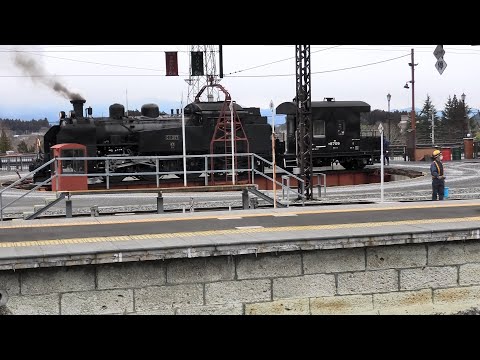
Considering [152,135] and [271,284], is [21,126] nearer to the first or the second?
[152,135]

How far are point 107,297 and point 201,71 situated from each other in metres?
18.1

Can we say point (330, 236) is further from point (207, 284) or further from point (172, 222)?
point (172, 222)

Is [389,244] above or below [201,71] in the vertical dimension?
below

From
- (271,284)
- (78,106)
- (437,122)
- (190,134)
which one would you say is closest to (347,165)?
(190,134)

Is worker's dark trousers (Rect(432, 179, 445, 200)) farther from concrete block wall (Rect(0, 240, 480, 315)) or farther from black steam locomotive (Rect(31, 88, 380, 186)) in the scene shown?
black steam locomotive (Rect(31, 88, 380, 186))

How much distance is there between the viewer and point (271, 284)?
8.12 meters

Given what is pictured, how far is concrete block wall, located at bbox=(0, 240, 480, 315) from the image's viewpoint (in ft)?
24.1

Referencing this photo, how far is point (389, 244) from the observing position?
8547mm

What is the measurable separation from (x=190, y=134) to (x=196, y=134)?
1.11 feet

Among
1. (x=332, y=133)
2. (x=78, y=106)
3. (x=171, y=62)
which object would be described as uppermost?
(x=171, y=62)

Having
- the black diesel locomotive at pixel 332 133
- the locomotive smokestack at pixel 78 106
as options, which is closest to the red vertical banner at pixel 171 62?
the locomotive smokestack at pixel 78 106

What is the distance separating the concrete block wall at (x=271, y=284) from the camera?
24.1ft

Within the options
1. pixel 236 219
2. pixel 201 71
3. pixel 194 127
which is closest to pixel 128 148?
pixel 194 127
